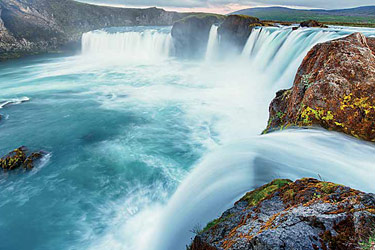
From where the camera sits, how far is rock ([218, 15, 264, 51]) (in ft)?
91.8

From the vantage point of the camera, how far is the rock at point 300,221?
2.10 metres

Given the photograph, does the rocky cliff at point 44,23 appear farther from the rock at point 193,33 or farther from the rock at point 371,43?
the rock at point 371,43

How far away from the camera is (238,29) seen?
29.0 m

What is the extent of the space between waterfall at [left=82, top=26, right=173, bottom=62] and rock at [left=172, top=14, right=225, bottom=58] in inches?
89.6

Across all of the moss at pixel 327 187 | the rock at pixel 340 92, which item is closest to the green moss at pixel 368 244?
the moss at pixel 327 187

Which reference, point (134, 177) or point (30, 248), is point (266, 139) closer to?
point (134, 177)

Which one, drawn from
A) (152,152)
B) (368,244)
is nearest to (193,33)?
(152,152)

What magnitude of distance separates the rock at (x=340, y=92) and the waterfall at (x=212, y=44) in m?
28.7

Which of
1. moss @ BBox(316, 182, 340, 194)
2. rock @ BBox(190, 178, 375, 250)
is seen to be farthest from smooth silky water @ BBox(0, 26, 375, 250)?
moss @ BBox(316, 182, 340, 194)

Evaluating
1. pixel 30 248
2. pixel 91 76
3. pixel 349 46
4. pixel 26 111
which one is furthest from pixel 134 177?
pixel 91 76

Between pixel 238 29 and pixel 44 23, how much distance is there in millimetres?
50738

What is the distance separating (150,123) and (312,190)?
37.9ft

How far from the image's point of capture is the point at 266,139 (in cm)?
584

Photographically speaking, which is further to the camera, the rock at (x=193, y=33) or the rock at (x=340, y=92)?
the rock at (x=193, y=33)
